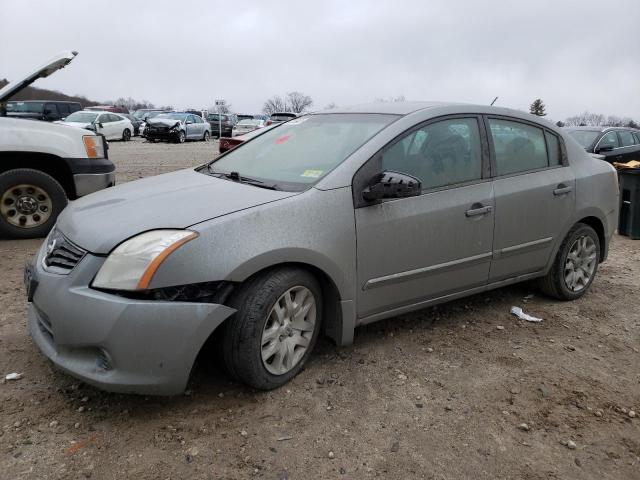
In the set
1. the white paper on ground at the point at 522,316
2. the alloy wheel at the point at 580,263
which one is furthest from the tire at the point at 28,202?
the alloy wheel at the point at 580,263

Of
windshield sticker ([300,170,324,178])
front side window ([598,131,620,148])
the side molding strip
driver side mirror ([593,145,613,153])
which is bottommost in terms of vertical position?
the side molding strip

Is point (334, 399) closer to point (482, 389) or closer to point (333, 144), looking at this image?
point (482, 389)

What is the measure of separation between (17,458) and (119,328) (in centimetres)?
70

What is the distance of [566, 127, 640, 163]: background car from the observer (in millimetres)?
11445

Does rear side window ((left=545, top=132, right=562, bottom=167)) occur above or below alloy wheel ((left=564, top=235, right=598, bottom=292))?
above

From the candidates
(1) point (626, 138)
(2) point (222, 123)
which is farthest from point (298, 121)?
(2) point (222, 123)

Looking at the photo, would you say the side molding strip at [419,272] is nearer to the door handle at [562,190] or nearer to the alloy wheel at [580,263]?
the door handle at [562,190]

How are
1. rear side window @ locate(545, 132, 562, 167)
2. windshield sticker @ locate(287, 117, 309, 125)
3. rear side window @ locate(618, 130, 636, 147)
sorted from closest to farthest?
windshield sticker @ locate(287, 117, 309, 125)
rear side window @ locate(545, 132, 562, 167)
rear side window @ locate(618, 130, 636, 147)

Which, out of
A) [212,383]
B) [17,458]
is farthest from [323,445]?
[17,458]

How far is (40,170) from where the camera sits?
6066 millimetres

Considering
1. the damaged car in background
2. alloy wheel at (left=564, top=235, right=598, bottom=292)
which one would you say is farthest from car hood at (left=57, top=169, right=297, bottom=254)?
alloy wheel at (left=564, top=235, right=598, bottom=292)

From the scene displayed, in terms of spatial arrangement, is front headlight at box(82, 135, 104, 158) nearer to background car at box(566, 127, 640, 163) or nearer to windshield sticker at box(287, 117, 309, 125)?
Result: windshield sticker at box(287, 117, 309, 125)

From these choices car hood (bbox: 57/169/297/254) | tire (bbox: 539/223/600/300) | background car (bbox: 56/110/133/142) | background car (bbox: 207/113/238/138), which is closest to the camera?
car hood (bbox: 57/169/297/254)

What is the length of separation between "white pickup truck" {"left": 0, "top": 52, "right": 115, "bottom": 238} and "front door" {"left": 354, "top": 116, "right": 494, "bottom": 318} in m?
4.14
